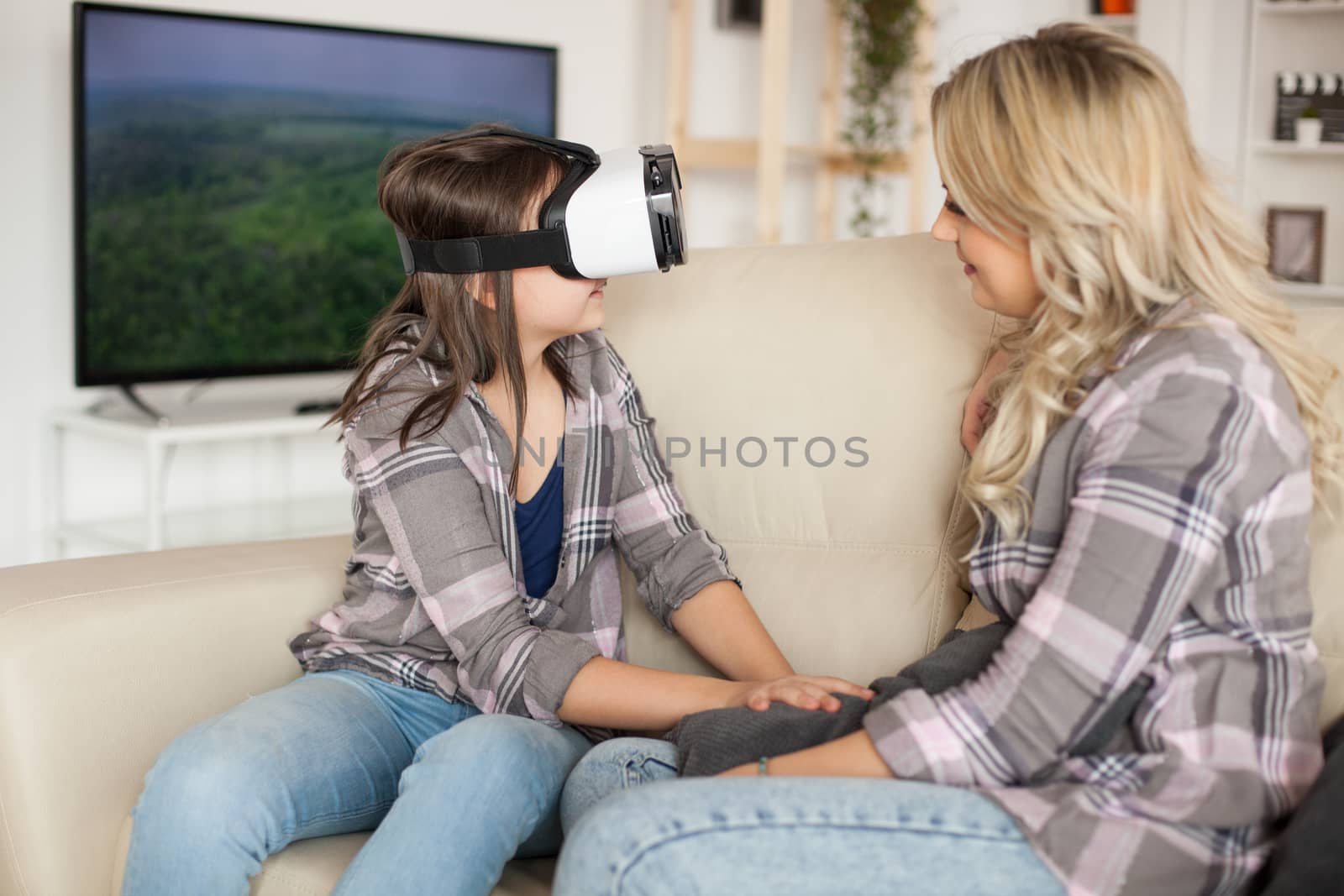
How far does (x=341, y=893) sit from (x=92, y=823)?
0.35 m

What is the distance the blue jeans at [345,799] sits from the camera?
114 cm

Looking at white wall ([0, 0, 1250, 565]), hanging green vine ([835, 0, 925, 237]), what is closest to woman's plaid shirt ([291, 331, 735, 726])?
white wall ([0, 0, 1250, 565])

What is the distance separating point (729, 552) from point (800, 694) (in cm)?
40

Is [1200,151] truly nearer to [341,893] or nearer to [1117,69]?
[1117,69]

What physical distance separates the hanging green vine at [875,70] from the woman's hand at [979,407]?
2.78 m

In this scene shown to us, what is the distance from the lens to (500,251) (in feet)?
4.46

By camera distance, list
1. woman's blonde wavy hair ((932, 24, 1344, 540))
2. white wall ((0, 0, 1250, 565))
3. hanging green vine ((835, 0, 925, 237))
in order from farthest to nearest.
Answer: hanging green vine ((835, 0, 925, 237)), white wall ((0, 0, 1250, 565)), woman's blonde wavy hair ((932, 24, 1344, 540))

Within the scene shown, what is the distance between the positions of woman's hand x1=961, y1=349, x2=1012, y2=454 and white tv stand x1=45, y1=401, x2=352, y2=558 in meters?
1.54

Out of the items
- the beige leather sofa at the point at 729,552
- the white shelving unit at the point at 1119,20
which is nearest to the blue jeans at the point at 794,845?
the beige leather sofa at the point at 729,552

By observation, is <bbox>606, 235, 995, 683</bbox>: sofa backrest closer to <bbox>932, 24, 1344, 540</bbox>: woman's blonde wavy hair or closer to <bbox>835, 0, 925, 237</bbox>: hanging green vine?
<bbox>932, 24, 1344, 540</bbox>: woman's blonde wavy hair

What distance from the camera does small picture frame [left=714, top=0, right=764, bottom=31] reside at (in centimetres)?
405

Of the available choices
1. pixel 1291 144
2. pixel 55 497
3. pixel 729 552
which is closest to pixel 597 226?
pixel 729 552

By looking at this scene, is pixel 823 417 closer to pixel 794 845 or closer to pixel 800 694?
pixel 800 694

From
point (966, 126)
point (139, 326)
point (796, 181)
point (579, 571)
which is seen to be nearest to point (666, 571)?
point (579, 571)
